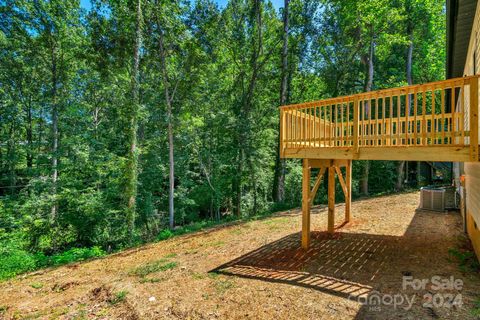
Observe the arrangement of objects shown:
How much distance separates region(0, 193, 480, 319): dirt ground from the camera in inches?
133

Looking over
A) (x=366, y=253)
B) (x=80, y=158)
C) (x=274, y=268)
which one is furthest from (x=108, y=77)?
(x=366, y=253)

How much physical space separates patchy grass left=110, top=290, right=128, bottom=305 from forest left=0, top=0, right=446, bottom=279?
469 cm

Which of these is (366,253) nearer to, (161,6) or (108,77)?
(161,6)

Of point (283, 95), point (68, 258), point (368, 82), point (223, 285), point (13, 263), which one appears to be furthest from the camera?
point (283, 95)

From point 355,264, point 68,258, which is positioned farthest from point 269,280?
point 68,258

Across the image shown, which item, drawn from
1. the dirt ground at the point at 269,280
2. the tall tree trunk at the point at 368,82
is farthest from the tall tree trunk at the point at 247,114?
the dirt ground at the point at 269,280

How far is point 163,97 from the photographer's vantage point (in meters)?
12.5

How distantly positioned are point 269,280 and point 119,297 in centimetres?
247

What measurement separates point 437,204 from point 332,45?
10.2 m

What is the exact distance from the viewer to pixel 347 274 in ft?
14.1

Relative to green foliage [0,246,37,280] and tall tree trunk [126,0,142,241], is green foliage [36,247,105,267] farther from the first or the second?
tall tree trunk [126,0,142,241]

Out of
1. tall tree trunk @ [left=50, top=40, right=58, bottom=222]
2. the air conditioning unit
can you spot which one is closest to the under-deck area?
the air conditioning unit

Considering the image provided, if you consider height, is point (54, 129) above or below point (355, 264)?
above

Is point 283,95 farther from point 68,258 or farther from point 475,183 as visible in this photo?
point 68,258
